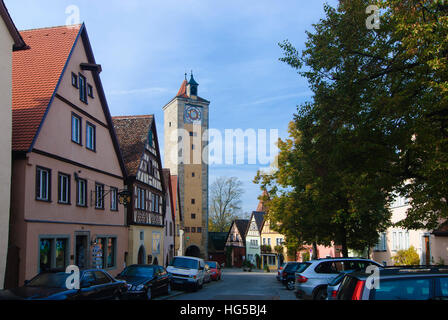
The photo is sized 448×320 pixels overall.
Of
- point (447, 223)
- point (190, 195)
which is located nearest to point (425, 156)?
point (447, 223)

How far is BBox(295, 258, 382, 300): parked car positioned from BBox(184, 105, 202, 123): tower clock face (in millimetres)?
61676

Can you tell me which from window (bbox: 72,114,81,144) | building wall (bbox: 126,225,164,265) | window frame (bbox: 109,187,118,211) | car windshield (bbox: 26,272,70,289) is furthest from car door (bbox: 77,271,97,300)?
building wall (bbox: 126,225,164,265)

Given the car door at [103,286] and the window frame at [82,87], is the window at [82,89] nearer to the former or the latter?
the window frame at [82,87]

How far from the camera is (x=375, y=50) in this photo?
48.2 ft

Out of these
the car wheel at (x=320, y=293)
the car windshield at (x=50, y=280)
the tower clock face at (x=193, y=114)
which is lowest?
the car wheel at (x=320, y=293)

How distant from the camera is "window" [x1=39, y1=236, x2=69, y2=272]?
748 inches

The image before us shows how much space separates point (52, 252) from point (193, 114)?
195 ft

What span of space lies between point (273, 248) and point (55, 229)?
200 feet

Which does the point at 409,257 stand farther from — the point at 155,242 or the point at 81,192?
the point at 81,192

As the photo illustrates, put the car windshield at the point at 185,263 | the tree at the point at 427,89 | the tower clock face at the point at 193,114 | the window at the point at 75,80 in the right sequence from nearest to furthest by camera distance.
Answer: the tree at the point at 427,89 < the window at the point at 75,80 < the car windshield at the point at 185,263 < the tower clock face at the point at 193,114

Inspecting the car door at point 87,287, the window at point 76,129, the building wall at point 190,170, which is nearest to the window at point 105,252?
the window at point 76,129

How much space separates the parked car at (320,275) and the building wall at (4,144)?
10.0 meters

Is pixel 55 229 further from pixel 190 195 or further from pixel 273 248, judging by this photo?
pixel 273 248

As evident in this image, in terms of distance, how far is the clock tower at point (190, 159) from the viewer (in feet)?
241
